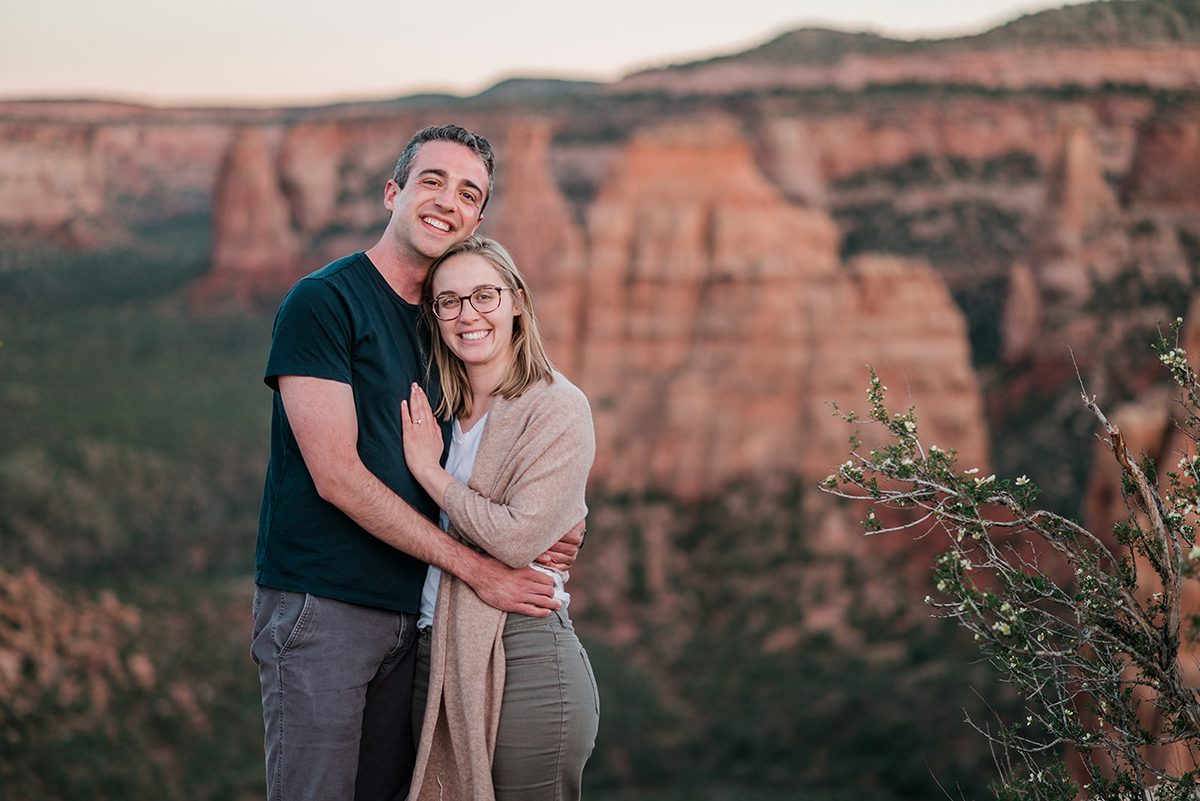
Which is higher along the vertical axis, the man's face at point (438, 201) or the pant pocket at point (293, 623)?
the man's face at point (438, 201)

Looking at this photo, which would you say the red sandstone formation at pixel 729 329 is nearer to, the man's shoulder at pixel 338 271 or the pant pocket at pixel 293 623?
the man's shoulder at pixel 338 271

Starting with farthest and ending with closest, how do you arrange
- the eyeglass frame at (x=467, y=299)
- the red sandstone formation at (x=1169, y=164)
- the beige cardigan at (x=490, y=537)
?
1. the red sandstone formation at (x=1169, y=164)
2. the eyeglass frame at (x=467, y=299)
3. the beige cardigan at (x=490, y=537)

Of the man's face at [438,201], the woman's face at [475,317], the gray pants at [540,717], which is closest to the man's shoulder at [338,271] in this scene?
the man's face at [438,201]

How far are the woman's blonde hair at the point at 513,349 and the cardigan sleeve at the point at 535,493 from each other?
6.2 inches

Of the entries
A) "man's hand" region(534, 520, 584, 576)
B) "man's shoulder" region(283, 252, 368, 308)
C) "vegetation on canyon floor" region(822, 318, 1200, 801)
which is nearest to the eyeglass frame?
"man's shoulder" region(283, 252, 368, 308)

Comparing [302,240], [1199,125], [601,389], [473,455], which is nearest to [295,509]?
[473,455]

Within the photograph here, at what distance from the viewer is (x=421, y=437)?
427 centimetres

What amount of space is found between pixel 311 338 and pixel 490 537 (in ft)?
2.96

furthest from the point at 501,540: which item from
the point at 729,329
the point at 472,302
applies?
the point at 729,329

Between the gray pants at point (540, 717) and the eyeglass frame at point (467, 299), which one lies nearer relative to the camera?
the gray pants at point (540, 717)

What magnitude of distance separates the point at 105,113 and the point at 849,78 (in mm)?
38532

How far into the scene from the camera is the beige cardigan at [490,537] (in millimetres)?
4051

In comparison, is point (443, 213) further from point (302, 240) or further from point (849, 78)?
point (849, 78)

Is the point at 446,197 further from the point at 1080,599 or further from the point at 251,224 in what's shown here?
the point at 251,224
